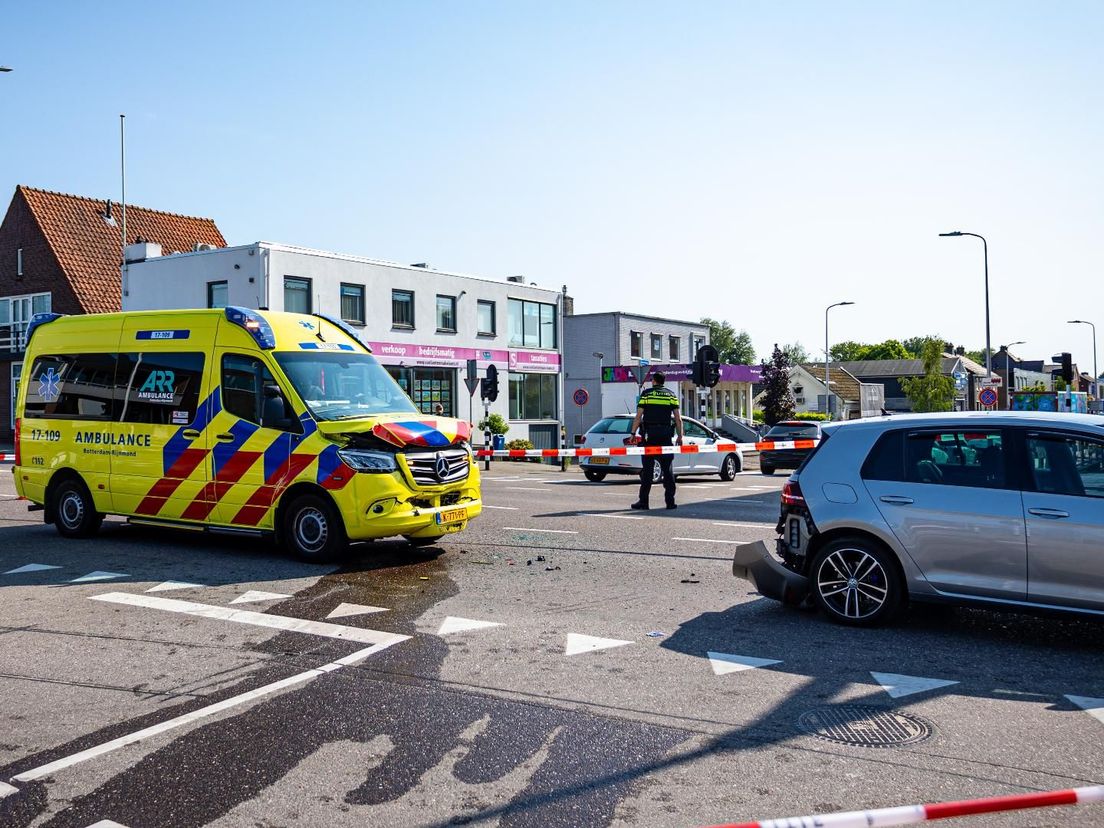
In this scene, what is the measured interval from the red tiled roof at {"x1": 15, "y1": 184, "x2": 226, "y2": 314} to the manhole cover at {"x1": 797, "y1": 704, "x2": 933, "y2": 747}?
3935 cm

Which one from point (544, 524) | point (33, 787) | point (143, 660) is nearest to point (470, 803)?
point (33, 787)

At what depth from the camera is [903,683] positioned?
5672mm

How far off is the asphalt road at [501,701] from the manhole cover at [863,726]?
2 centimetres

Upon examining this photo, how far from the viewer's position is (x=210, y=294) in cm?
3347

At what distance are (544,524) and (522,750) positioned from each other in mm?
8688

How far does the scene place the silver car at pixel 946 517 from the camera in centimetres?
627

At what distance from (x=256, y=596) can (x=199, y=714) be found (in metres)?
3.16

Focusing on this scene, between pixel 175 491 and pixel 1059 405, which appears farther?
pixel 1059 405

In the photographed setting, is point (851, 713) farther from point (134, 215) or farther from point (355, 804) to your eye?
point (134, 215)

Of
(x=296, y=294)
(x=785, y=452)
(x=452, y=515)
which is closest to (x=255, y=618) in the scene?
(x=452, y=515)

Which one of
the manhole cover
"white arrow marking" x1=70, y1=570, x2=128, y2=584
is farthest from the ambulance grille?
the manhole cover

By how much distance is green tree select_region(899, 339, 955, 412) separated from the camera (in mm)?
76938

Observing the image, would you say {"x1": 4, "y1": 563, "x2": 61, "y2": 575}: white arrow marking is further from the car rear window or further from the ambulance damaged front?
the car rear window

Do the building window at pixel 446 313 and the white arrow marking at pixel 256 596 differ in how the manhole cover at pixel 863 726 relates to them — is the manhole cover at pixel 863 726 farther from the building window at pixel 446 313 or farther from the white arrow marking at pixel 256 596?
the building window at pixel 446 313
